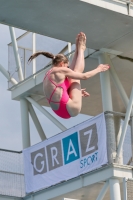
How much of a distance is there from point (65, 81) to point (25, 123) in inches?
549

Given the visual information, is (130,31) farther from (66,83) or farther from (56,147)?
(66,83)

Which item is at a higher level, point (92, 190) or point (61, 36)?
point (61, 36)

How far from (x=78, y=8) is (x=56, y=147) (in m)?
5.50

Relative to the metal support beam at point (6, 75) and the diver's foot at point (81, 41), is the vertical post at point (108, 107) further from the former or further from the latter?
the diver's foot at point (81, 41)

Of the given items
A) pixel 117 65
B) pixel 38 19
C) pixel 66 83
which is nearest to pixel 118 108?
pixel 117 65

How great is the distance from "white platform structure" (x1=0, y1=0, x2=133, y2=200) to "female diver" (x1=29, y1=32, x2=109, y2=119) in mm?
5684

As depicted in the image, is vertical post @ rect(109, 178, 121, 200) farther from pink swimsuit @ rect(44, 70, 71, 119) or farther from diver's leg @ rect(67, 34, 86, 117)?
diver's leg @ rect(67, 34, 86, 117)

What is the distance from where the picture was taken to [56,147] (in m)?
24.6

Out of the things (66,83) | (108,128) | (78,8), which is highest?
(78,8)

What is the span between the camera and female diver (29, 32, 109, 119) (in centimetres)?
1451

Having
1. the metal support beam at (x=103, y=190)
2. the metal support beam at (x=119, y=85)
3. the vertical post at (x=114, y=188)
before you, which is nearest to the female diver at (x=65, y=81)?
the vertical post at (x=114, y=188)

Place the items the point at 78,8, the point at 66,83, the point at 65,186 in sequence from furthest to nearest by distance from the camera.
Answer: the point at 65,186
the point at 78,8
the point at 66,83

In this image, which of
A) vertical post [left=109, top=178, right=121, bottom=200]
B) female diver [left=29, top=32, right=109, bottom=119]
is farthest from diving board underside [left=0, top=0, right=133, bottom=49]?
female diver [left=29, top=32, right=109, bottom=119]

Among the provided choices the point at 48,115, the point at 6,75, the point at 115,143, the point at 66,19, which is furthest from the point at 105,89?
the point at 6,75
